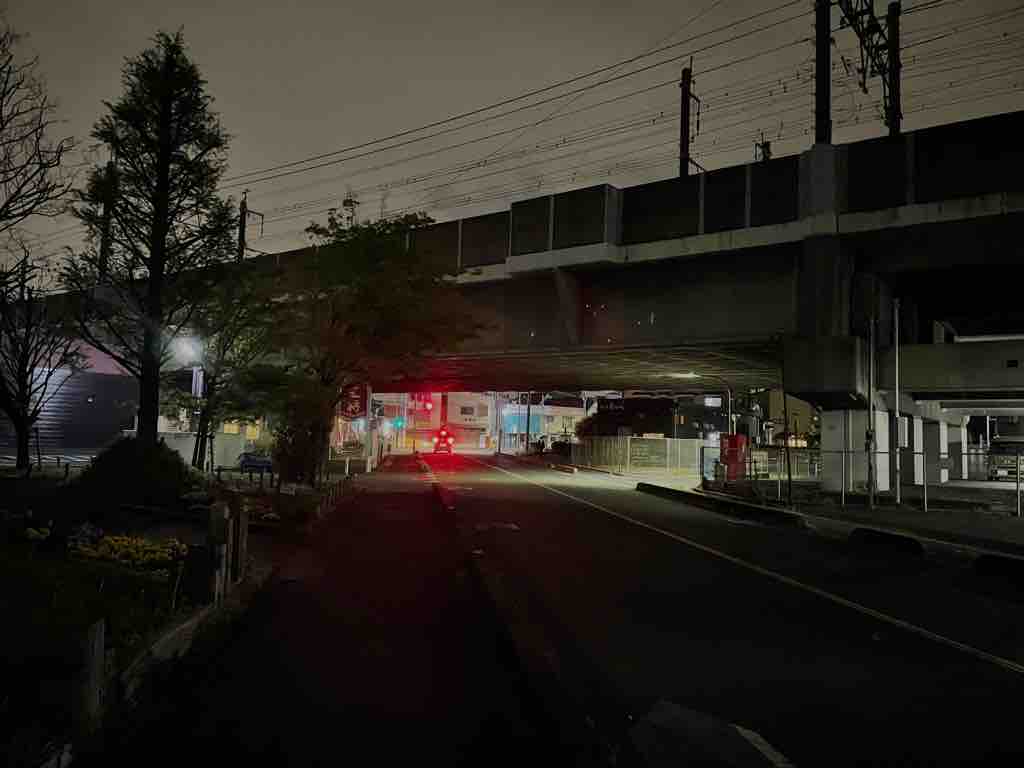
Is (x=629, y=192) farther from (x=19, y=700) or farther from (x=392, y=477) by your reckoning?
(x=19, y=700)

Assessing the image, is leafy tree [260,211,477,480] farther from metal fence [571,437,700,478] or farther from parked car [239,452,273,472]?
metal fence [571,437,700,478]

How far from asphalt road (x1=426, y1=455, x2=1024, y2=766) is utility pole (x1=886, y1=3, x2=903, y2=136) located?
21410 millimetres

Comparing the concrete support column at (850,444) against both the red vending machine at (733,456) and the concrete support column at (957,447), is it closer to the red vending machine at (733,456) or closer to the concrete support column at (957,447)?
the red vending machine at (733,456)

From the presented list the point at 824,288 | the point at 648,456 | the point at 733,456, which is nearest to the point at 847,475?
the point at 824,288

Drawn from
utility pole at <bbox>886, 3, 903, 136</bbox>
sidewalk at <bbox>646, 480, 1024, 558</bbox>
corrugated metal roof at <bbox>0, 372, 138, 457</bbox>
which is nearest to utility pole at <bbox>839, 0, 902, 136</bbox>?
utility pole at <bbox>886, 3, 903, 136</bbox>

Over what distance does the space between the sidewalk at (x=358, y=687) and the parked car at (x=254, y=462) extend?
22.7 meters

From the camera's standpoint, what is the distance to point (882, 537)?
15.8 metres

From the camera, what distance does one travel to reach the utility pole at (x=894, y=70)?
101 feet

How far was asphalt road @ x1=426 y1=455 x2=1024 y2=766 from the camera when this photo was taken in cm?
528

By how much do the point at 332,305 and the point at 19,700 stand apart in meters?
20.2

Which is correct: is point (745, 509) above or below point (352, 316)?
below

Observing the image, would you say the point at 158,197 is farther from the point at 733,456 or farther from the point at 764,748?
the point at 733,456

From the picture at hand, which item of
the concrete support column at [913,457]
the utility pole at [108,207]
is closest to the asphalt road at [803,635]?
the utility pole at [108,207]

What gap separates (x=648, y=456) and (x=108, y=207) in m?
38.8
